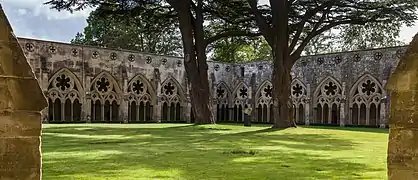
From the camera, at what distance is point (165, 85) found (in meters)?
35.0

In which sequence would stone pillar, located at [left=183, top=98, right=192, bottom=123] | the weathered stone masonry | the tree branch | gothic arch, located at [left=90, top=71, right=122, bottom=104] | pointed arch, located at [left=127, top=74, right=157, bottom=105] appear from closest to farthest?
1. the tree branch
2. the weathered stone masonry
3. gothic arch, located at [left=90, top=71, right=122, bottom=104]
4. pointed arch, located at [left=127, top=74, right=157, bottom=105]
5. stone pillar, located at [left=183, top=98, right=192, bottom=123]

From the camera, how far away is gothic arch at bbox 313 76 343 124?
32906 millimetres

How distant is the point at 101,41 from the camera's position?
4625cm

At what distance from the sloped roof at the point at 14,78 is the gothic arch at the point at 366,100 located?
29.1 meters

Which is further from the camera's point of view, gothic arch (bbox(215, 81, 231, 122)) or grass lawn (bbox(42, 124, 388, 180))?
gothic arch (bbox(215, 81, 231, 122))

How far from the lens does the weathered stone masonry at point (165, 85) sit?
30.1 metres

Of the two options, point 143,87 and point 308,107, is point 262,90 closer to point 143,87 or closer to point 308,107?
point 308,107

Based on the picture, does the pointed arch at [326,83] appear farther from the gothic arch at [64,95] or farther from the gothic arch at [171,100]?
the gothic arch at [64,95]

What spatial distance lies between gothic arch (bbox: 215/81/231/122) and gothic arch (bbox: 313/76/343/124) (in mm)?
7125

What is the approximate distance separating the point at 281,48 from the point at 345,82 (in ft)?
40.6

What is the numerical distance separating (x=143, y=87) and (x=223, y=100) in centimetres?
708

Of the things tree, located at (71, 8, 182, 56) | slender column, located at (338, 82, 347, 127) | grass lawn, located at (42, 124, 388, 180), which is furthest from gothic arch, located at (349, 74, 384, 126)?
grass lawn, located at (42, 124, 388, 180)

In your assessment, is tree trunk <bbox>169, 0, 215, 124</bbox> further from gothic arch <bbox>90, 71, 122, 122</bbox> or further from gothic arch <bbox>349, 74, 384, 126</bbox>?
gothic arch <bbox>349, 74, 384, 126</bbox>

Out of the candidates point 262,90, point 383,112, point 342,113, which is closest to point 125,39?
point 262,90
